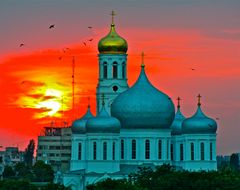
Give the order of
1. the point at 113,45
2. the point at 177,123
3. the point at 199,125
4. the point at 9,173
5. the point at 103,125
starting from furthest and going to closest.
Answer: the point at 9,173, the point at 113,45, the point at 177,123, the point at 199,125, the point at 103,125

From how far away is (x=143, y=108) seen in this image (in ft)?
394

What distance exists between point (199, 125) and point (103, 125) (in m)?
8.08

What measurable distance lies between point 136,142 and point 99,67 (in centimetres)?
1016

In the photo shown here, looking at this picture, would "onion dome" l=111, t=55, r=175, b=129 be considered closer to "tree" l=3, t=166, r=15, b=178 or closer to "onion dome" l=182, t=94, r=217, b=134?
"onion dome" l=182, t=94, r=217, b=134

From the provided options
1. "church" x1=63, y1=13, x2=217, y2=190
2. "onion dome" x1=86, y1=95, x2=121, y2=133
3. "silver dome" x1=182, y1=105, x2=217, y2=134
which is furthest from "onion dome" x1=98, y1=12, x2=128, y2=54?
"onion dome" x1=86, y1=95, x2=121, y2=133

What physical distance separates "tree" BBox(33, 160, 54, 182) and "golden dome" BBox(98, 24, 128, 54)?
111 ft

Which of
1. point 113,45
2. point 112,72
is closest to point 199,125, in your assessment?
point 112,72

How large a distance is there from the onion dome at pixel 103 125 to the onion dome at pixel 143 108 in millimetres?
2825

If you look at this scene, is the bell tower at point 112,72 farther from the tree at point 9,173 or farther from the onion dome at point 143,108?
the tree at point 9,173

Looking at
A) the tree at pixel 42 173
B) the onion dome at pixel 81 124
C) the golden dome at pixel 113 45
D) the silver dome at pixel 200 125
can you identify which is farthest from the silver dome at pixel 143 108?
the tree at pixel 42 173

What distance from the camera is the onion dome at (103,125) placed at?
117m

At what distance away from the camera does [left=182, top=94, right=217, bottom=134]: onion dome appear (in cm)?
11925

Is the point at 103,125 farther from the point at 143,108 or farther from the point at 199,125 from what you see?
the point at 199,125

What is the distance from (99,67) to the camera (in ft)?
417
